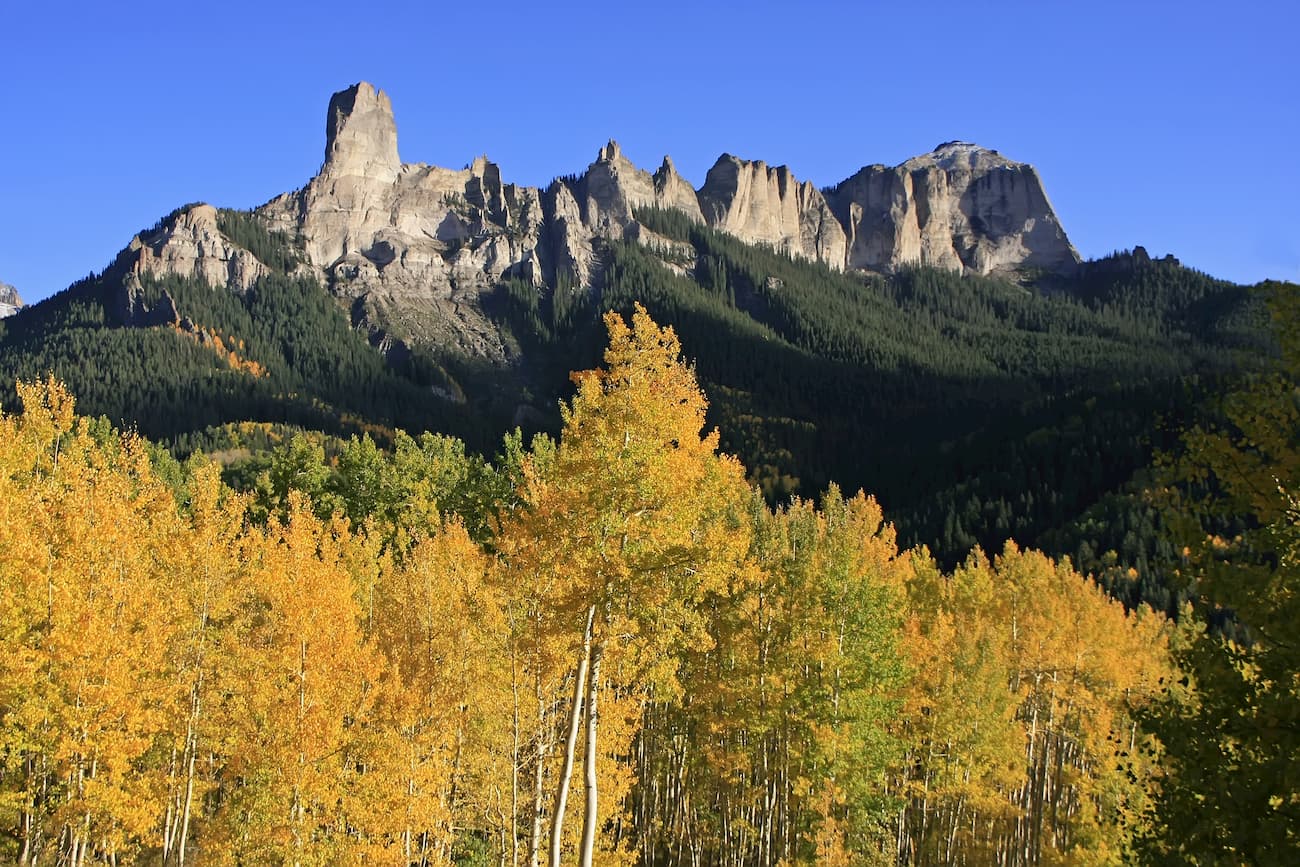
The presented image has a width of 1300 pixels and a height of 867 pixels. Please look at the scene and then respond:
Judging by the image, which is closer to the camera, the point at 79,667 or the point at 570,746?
the point at 570,746

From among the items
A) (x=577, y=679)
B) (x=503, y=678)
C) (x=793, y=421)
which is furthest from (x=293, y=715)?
(x=793, y=421)

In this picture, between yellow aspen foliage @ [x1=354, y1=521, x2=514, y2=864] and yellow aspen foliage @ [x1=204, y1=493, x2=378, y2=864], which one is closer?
yellow aspen foliage @ [x1=204, y1=493, x2=378, y2=864]

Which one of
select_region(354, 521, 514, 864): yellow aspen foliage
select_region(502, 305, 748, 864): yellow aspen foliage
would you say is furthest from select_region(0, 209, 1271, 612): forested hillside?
select_region(502, 305, 748, 864): yellow aspen foliage

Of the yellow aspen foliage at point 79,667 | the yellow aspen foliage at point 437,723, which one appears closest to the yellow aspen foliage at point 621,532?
the yellow aspen foliage at point 437,723

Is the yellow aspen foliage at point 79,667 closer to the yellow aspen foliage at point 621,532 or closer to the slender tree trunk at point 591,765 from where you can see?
the yellow aspen foliage at point 621,532

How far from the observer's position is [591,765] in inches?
628

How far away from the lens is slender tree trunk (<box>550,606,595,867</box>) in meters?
15.8

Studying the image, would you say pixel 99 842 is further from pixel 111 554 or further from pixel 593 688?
pixel 593 688

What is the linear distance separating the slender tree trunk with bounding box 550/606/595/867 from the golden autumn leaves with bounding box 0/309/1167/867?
0.19ft

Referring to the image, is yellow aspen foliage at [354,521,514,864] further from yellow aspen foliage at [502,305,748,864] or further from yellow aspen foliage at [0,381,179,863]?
yellow aspen foliage at [502,305,748,864]

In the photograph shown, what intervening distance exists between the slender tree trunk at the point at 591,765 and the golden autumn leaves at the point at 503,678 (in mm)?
57

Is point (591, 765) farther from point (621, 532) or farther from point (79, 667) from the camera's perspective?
point (79, 667)

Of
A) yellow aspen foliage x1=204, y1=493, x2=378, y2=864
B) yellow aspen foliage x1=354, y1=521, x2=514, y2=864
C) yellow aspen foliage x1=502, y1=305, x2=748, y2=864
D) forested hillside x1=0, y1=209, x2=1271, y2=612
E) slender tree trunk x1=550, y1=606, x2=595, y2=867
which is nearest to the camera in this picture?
slender tree trunk x1=550, y1=606, x2=595, y2=867

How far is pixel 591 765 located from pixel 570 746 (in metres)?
0.50
